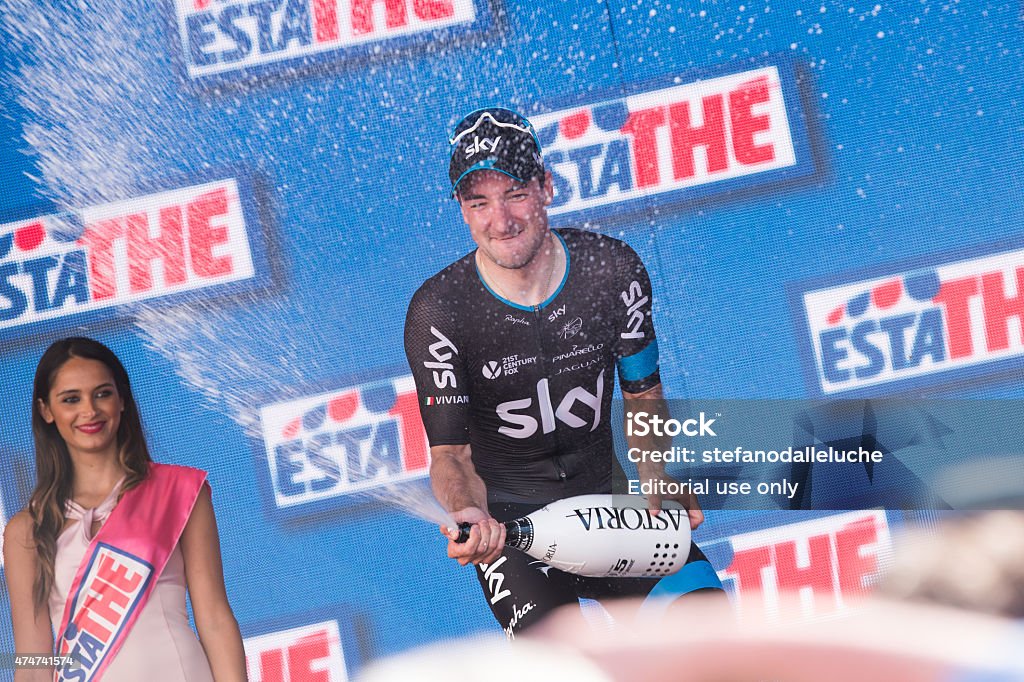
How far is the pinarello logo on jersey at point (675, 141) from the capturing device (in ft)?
11.0

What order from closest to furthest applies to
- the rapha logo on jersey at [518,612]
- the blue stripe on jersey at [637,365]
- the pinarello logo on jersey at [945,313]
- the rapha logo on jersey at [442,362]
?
the rapha logo on jersey at [518,612]
the rapha logo on jersey at [442,362]
the blue stripe on jersey at [637,365]
the pinarello logo on jersey at [945,313]

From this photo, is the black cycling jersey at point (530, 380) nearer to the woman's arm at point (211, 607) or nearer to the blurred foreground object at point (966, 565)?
the woman's arm at point (211, 607)

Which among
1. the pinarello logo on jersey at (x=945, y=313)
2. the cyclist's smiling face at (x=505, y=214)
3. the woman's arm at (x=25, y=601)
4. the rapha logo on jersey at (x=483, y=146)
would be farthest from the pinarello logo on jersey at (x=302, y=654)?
the pinarello logo on jersey at (x=945, y=313)

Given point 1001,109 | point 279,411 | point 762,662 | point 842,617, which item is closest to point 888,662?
point 842,617

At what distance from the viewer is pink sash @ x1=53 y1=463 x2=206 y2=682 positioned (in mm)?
3080

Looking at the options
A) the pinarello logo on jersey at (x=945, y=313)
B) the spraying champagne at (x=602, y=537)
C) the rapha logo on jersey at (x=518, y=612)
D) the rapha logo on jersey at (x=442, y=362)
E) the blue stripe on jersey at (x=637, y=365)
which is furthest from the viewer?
the pinarello logo on jersey at (x=945, y=313)

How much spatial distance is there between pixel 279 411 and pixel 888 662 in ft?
6.82

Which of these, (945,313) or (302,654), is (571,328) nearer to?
(945,313)

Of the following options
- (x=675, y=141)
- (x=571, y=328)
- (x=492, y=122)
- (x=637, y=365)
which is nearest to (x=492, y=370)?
(x=571, y=328)

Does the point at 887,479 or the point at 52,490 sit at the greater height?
the point at 52,490

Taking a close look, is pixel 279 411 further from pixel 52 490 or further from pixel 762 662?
pixel 762 662

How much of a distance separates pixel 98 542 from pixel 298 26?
173 centimetres

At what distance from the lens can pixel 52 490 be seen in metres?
3.22

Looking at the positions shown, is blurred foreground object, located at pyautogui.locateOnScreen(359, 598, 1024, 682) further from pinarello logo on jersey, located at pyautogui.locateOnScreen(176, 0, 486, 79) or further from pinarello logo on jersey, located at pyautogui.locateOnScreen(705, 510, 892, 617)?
pinarello logo on jersey, located at pyautogui.locateOnScreen(176, 0, 486, 79)
